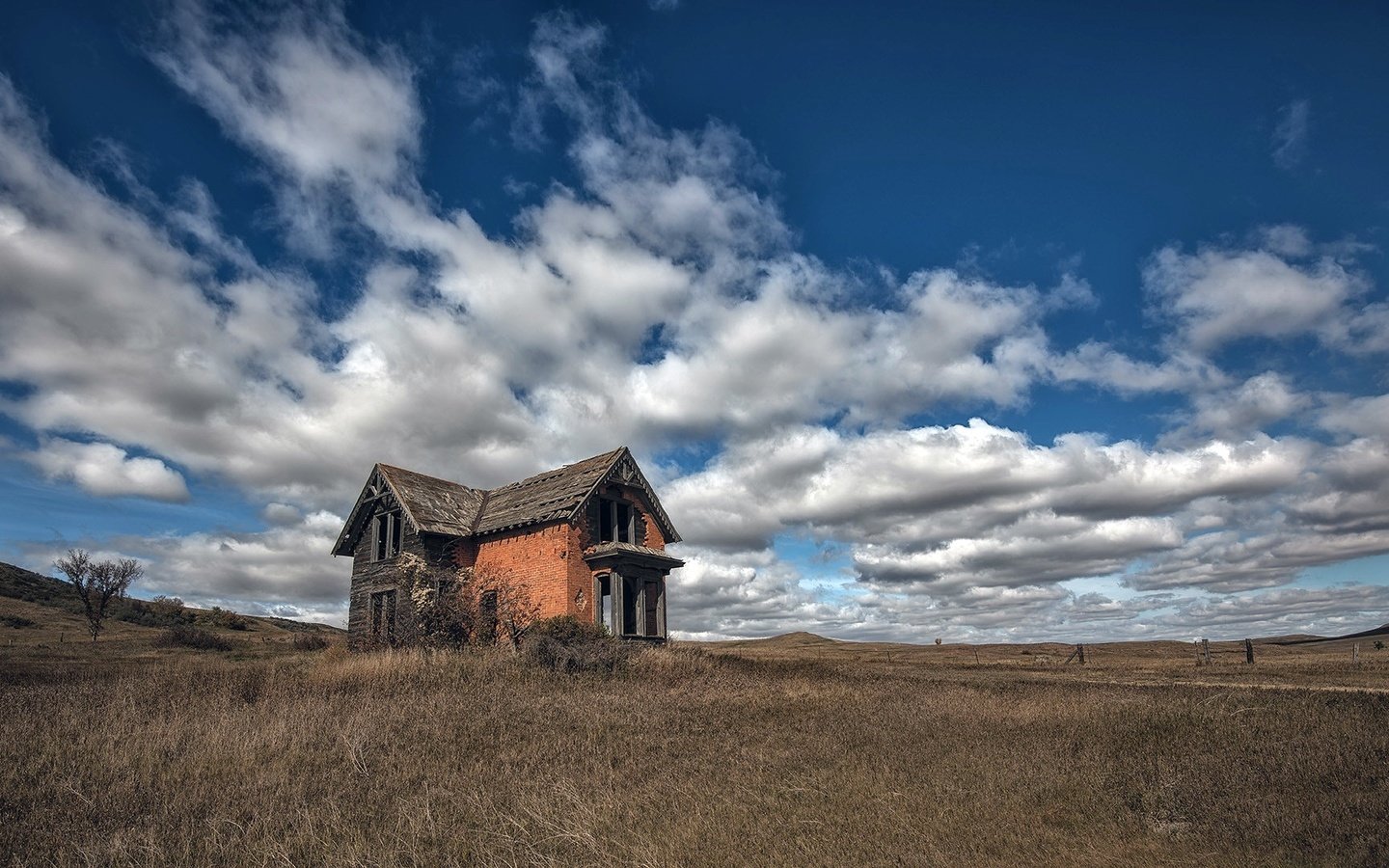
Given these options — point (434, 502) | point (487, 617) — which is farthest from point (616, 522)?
point (434, 502)

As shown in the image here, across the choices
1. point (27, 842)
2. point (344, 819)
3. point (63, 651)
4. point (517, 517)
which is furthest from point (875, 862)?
point (63, 651)

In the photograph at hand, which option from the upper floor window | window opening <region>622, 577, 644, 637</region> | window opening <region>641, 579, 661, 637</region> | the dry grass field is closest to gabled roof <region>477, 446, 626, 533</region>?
the upper floor window

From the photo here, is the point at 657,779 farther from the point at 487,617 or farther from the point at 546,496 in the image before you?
the point at 546,496

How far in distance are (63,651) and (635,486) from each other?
24.9m

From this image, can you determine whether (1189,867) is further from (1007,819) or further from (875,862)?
(875,862)

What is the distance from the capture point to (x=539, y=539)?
2634 centimetres

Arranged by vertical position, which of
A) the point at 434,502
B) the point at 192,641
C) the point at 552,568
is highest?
the point at 434,502

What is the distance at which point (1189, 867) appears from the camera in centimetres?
665

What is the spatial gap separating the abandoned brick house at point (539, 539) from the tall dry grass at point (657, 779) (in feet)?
34.0

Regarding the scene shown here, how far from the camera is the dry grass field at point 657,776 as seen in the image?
682 centimetres

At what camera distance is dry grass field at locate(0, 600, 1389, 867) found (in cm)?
682

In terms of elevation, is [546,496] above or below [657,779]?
above

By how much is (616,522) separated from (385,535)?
952 cm

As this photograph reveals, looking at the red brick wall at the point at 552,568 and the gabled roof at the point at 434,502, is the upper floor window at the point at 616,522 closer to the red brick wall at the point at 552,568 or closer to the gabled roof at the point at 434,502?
the red brick wall at the point at 552,568
